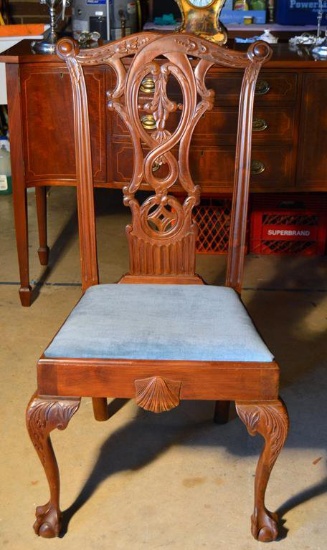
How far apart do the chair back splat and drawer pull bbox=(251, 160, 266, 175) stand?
2.81ft

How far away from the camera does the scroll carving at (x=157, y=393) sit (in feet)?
5.02

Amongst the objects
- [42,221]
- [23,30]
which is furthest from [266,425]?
[23,30]

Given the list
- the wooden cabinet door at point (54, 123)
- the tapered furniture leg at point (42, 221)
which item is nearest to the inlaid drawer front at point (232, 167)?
the wooden cabinet door at point (54, 123)

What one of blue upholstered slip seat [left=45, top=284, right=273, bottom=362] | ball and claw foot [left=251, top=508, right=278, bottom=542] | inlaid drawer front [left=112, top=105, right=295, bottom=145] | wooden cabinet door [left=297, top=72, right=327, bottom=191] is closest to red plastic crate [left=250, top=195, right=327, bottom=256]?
wooden cabinet door [left=297, top=72, right=327, bottom=191]

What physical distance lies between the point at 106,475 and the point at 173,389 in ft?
1.53

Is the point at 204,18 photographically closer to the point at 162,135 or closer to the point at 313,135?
the point at 313,135

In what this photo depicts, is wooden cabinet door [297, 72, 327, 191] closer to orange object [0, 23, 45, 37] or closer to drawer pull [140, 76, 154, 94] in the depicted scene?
drawer pull [140, 76, 154, 94]

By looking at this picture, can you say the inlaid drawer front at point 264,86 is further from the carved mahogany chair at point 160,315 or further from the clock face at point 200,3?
the carved mahogany chair at point 160,315

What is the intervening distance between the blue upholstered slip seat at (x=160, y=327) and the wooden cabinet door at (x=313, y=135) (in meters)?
1.05

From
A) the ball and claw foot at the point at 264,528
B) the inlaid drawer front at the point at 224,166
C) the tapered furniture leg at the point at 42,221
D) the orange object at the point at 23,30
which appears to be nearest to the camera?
the ball and claw foot at the point at 264,528

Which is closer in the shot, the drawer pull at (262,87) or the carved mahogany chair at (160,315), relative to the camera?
the carved mahogany chair at (160,315)

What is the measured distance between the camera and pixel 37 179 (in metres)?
2.70

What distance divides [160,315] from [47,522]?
506 millimetres

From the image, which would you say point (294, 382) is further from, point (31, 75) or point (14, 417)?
point (31, 75)
